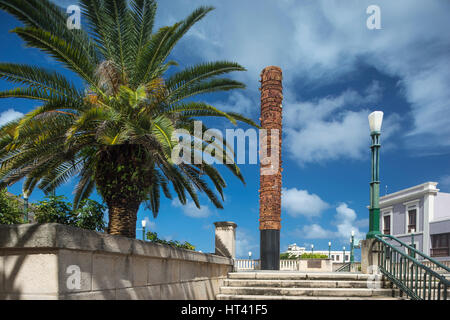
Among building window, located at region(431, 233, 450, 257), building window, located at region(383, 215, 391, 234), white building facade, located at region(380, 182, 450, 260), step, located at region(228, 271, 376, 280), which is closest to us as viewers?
step, located at region(228, 271, 376, 280)

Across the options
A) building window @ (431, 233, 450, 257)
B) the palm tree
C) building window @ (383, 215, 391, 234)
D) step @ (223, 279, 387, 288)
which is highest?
the palm tree

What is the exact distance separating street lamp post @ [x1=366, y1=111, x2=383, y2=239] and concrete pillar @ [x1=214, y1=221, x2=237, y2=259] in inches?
141

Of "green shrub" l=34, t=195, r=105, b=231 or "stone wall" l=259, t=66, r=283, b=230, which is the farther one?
"stone wall" l=259, t=66, r=283, b=230

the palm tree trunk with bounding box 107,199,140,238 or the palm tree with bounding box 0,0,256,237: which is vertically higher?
the palm tree with bounding box 0,0,256,237

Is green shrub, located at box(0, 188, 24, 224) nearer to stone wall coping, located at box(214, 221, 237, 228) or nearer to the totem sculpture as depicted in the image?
stone wall coping, located at box(214, 221, 237, 228)

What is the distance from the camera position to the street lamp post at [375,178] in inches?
402

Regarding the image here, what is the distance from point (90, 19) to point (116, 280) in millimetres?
5475

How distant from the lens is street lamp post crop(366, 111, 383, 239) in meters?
10.2

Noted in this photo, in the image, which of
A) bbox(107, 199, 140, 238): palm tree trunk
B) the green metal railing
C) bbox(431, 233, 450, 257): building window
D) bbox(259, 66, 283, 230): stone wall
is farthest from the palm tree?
bbox(431, 233, 450, 257): building window

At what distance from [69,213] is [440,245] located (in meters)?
33.5

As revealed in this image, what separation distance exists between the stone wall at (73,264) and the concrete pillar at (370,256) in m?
6.09

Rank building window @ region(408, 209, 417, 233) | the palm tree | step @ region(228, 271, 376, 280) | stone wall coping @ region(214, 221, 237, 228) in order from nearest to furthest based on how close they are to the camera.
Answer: the palm tree → step @ region(228, 271, 376, 280) → stone wall coping @ region(214, 221, 237, 228) → building window @ region(408, 209, 417, 233)

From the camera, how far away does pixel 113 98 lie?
7.52m

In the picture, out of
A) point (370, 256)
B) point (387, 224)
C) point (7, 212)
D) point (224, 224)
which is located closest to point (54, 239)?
point (7, 212)
